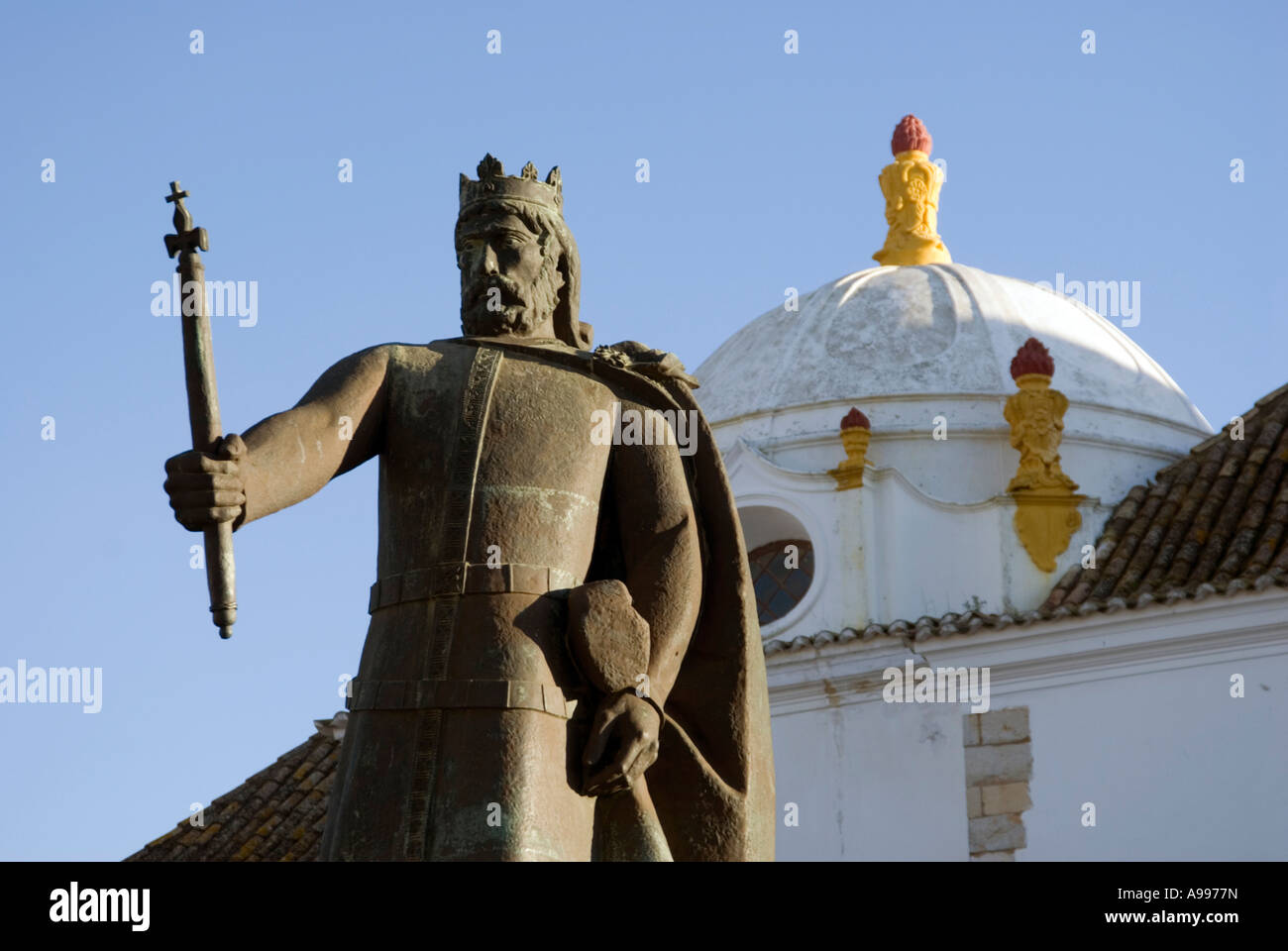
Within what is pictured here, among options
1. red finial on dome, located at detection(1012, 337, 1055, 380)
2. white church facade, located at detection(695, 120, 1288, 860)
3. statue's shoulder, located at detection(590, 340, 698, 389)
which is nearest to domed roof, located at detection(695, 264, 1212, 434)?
white church facade, located at detection(695, 120, 1288, 860)

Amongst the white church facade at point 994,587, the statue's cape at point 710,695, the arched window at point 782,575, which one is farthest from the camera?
the arched window at point 782,575

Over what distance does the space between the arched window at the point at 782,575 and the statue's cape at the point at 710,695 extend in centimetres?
1419

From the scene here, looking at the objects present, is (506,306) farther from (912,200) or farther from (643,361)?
(912,200)

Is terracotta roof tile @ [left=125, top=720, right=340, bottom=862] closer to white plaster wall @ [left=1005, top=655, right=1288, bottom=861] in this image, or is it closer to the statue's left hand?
white plaster wall @ [left=1005, top=655, right=1288, bottom=861]

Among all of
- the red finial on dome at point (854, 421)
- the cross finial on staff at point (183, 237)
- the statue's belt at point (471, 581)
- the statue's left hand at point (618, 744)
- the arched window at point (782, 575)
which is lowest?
the statue's left hand at point (618, 744)

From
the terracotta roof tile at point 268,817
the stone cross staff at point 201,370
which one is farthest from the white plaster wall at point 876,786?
the stone cross staff at point 201,370

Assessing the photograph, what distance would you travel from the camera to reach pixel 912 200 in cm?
2381

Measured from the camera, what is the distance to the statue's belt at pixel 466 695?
5199 mm

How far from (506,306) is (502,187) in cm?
30

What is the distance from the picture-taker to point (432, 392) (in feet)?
18.4

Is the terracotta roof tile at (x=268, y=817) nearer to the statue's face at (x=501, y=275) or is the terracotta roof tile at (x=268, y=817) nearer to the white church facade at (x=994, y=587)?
the white church facade at (x=994, y=587)

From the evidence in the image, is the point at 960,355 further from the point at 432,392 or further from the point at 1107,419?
the point at 432,392

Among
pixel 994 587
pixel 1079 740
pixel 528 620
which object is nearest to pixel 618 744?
pixel 528 620
